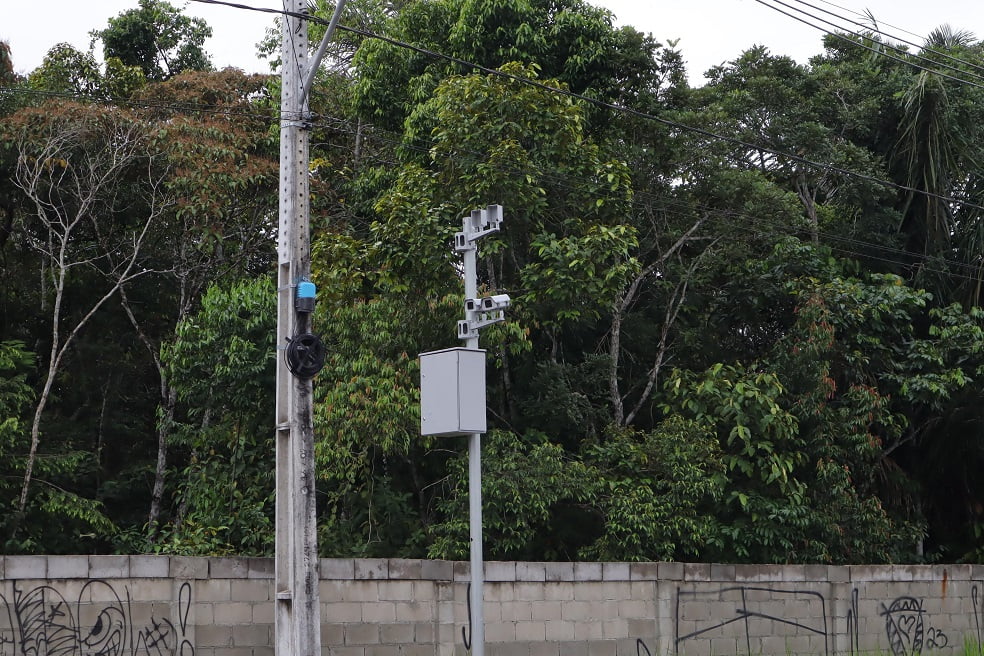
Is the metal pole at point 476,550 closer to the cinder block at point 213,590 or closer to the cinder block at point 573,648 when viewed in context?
the cinder block at point 213,590

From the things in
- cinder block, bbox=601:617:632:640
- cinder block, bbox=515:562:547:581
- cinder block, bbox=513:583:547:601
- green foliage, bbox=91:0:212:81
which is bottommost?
cinder block, bbox=601:617:632:640

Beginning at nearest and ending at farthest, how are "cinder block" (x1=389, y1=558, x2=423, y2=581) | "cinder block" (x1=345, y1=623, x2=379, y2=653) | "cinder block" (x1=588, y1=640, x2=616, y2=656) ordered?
"cinder block" (x1=345, y1=623, x2=379, y2=653)
"cinder block" (x1=389, y1=558, x2=423, y2=581)
"cinder block" (x1=588, y1=640, x2=616, y2=656)

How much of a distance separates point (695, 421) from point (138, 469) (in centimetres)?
1100

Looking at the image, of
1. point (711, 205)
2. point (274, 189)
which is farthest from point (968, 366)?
point (274, 189)

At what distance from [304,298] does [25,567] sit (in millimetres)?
3171

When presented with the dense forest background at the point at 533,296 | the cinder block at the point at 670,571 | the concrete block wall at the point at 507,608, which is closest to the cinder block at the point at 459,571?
the concrete block wall at the point at 507,608

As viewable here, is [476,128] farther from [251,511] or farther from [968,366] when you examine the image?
[968,366]

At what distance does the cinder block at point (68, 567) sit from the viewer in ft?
31.2

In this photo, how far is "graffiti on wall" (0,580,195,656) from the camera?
9.33m

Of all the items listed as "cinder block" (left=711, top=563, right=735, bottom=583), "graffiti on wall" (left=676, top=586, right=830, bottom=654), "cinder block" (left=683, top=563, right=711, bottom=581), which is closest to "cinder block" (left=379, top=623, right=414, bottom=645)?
"graffiti on wall" (left=676, top=586, right=830, bottom=654)

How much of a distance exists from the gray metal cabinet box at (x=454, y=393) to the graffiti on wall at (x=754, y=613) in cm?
443

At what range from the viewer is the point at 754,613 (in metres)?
13.5

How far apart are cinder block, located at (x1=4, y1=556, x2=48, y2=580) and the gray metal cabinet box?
10.9ft

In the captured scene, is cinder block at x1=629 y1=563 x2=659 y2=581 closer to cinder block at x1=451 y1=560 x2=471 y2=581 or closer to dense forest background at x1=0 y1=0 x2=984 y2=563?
cinder block at x1=451 y1=560 x2=471 y2=581
